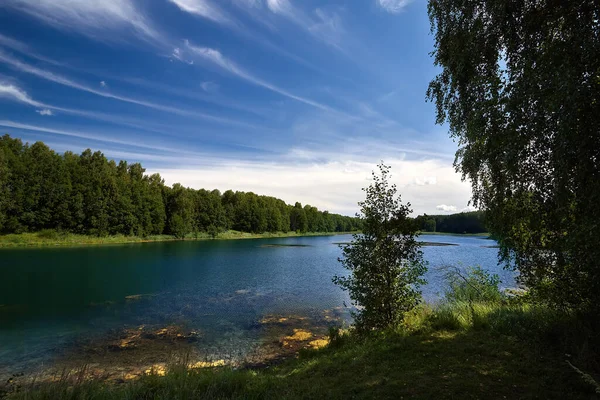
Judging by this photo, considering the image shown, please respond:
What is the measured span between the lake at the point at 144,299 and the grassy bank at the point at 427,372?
5734mm

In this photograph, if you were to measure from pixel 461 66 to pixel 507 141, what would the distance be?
337 centimetres

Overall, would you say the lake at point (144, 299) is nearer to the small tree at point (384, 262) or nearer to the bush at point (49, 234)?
the small tree at point (384, 262)

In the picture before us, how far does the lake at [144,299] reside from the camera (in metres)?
14.4

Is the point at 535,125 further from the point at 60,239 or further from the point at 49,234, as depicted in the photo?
the point at 49,234

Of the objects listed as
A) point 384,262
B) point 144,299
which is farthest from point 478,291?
point 144,299

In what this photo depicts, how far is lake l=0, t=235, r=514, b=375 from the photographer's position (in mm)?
14398

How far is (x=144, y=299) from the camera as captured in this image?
2194cm

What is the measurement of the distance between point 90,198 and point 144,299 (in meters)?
59.2

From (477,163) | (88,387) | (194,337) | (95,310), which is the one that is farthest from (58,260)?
(477,163)

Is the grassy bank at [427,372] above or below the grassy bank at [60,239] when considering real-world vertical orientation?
above

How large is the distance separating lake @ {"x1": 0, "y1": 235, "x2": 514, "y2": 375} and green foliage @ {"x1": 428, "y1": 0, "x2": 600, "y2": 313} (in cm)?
750

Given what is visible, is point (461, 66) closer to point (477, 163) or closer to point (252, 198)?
point (477, 163)

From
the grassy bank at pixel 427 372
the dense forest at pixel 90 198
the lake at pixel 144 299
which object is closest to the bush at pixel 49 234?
the dense forest at pixel 90 198

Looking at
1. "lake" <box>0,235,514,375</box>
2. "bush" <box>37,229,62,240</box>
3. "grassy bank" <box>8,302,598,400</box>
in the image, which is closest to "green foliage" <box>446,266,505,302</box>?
"lake" <box>0,235,514,375</box>
